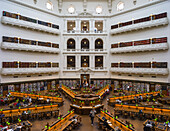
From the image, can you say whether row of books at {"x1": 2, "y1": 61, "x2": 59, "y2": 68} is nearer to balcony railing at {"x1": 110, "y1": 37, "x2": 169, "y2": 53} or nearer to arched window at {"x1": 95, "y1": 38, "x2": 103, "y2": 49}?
arched window at {"x1": 95, "y1": 38, "x2": 103, "y2": 49}

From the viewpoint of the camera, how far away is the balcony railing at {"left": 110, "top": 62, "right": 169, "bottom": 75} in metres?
21.9

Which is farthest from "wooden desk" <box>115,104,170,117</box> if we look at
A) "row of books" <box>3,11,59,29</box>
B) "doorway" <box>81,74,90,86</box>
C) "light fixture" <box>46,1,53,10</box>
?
"light fixture" <box>46,1,53,10</box>

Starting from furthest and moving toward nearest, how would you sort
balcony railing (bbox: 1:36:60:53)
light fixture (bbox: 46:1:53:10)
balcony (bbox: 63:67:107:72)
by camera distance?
balcony (bbox: 63:67:107:72), light fixture (bbox: 46:1:53:10), balcony railing (bbox: 1:36:60:53)

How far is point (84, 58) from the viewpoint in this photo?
101 ft

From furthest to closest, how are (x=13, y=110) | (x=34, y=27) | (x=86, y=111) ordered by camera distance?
(x=34, y=27), (x=86, y=111), (x=13, y=110)

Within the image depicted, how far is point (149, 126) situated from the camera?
969 cm

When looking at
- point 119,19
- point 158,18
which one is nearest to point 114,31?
point 119,19

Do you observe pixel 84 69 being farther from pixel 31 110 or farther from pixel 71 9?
pixel 31 110

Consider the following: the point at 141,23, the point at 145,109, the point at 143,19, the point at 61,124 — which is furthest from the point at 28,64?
the point at 143,19

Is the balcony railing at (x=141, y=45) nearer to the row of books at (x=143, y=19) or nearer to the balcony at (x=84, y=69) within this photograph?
the row of books at (x=143, y=19)

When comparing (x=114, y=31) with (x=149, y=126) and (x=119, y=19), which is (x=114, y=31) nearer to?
(x=119, y=19)

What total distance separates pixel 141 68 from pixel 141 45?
14.2 feet

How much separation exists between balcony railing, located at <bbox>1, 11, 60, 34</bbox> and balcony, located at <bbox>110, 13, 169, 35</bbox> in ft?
42.4

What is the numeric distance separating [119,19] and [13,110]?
25.5 m
